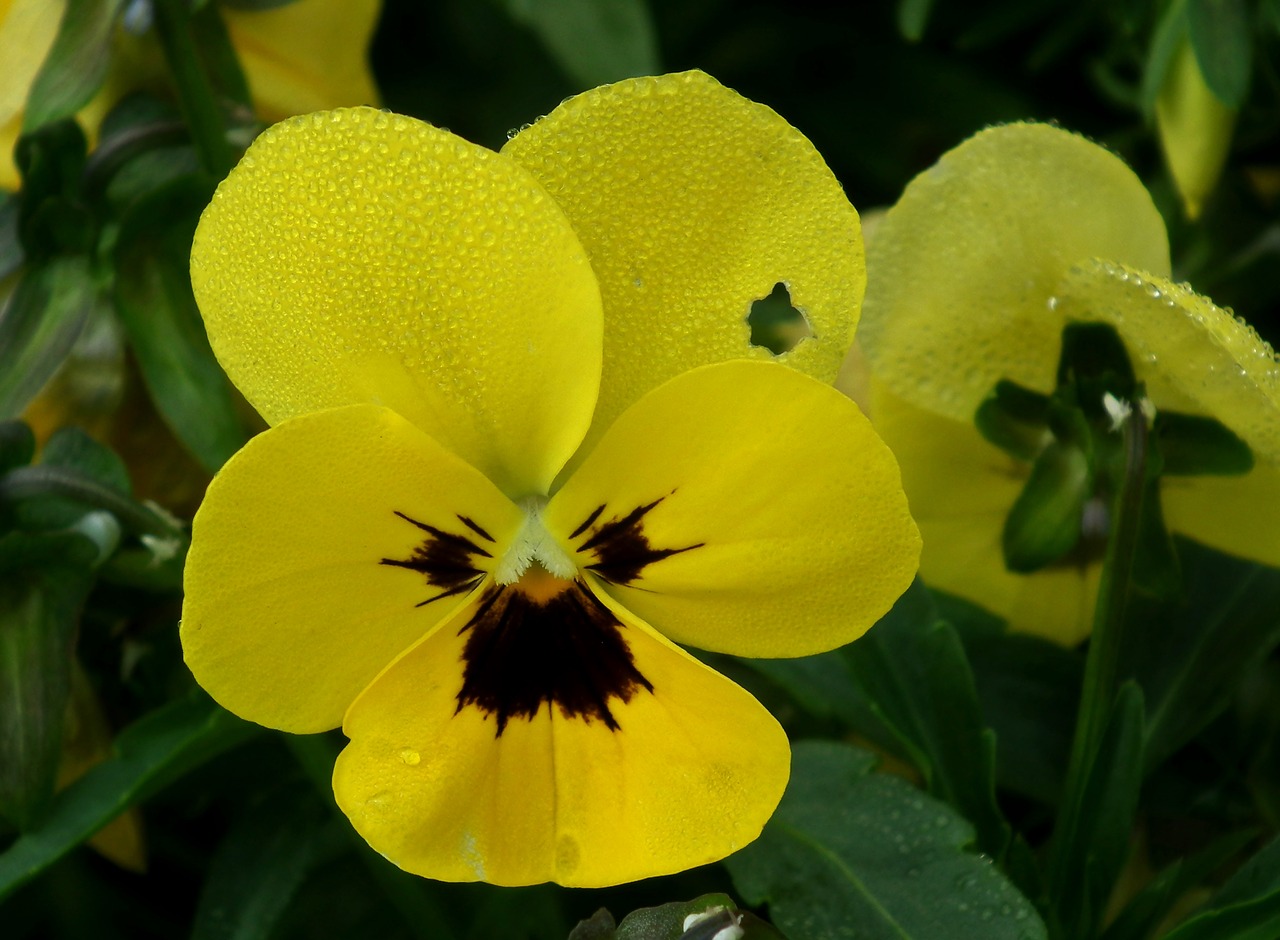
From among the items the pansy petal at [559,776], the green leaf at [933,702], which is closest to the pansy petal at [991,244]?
the green leaf at [933,702]

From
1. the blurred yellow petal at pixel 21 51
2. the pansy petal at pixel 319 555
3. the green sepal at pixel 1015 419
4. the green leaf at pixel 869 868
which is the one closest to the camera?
the pansy petal at pixel 319 555

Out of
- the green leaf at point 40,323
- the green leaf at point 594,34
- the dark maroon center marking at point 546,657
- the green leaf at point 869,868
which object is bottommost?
the green leaf at point 869,868

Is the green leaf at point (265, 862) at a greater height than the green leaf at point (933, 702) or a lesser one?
lesser

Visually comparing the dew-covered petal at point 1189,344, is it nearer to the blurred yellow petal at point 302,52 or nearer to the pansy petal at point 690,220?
the pansy petal at point 690,220

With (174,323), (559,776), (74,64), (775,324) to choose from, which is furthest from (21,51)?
(559,776)

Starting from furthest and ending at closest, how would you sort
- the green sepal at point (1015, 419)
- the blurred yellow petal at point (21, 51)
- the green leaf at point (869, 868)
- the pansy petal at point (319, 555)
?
1. the blurred yellow petal at point (21, 51)
2. the green sepal at point (1015, 419)
3. the green leaf at point (869, 868)
4. the pansy petal at point (319, 555)

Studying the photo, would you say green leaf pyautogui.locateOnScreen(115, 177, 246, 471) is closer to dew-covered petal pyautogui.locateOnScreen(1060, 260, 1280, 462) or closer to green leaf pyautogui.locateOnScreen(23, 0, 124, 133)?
green leaf pyautogui.locateOnScreen(23, 0, 124, 133)

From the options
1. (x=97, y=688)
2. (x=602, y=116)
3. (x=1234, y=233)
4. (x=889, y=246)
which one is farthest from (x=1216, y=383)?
(x=97, y=688)

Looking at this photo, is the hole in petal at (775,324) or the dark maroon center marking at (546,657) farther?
the hole in petal at (775,324)

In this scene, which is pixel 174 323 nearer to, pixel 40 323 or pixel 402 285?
pixel 40 323

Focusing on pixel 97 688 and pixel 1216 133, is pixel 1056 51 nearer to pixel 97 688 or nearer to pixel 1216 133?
pixel 1216 133
